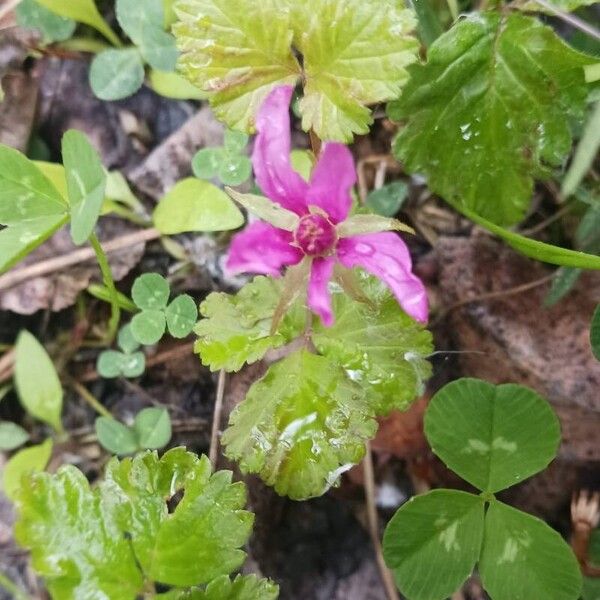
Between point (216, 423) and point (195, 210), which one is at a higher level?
point (195, 210)

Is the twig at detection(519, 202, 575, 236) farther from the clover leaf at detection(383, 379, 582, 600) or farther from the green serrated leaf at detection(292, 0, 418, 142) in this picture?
the green serrated leaf at detection(292, 0, 418, 142)

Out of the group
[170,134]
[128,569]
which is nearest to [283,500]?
[128,569]

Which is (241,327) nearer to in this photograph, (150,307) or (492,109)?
(150,307)

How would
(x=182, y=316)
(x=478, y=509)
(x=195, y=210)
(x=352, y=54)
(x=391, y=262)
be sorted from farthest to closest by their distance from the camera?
(x=195, y=210) → (x=182, y=316) → (x=478, y=509) → (x=352, y=54) → (x=391, y=262)

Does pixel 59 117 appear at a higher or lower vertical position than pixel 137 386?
higher

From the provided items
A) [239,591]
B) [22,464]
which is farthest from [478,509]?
[22,464]

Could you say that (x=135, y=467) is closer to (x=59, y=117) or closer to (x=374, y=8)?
(x=374, y=8)

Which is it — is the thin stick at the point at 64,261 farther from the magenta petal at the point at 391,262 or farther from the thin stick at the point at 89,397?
the magenta petal at the point at 391,262
